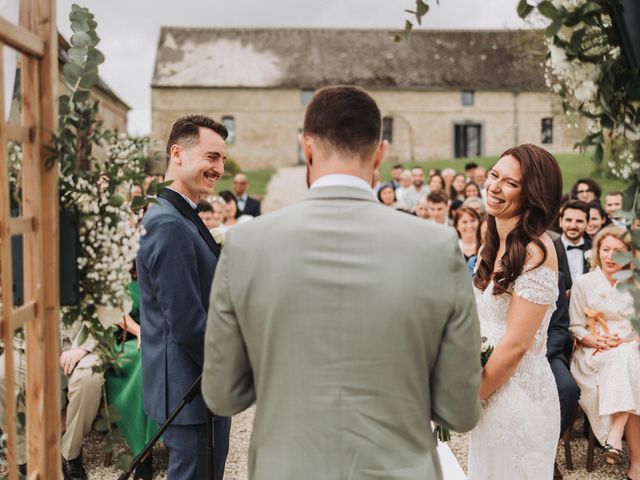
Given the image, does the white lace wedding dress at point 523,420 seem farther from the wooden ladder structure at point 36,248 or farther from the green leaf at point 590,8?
the wooden ladder structure at point 36,248

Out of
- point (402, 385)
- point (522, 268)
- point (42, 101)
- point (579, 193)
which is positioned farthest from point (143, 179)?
point (579, 193)

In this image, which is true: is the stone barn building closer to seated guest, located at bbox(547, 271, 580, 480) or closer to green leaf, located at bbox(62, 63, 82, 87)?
seated guest, located at bbox(547, 271, 580, 480)

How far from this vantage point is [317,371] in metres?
1.79

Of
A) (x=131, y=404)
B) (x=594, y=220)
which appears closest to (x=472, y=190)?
(x=594, y=220)

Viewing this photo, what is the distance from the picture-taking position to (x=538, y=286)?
2.72m

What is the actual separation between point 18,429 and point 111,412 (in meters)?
0.31

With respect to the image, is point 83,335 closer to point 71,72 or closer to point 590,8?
point 71,72

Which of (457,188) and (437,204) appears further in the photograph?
(457,188)

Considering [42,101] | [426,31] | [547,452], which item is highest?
[426,31]

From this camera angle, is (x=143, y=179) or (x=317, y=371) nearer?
(x=317, y=371)

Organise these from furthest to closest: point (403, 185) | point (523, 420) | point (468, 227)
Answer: point (403, 185)
point (468, 227)
point (523, 420)

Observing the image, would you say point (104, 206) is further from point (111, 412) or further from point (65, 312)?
point (111, 412)

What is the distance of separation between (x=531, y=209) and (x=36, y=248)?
2.01 m

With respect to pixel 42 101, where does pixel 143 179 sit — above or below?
below
